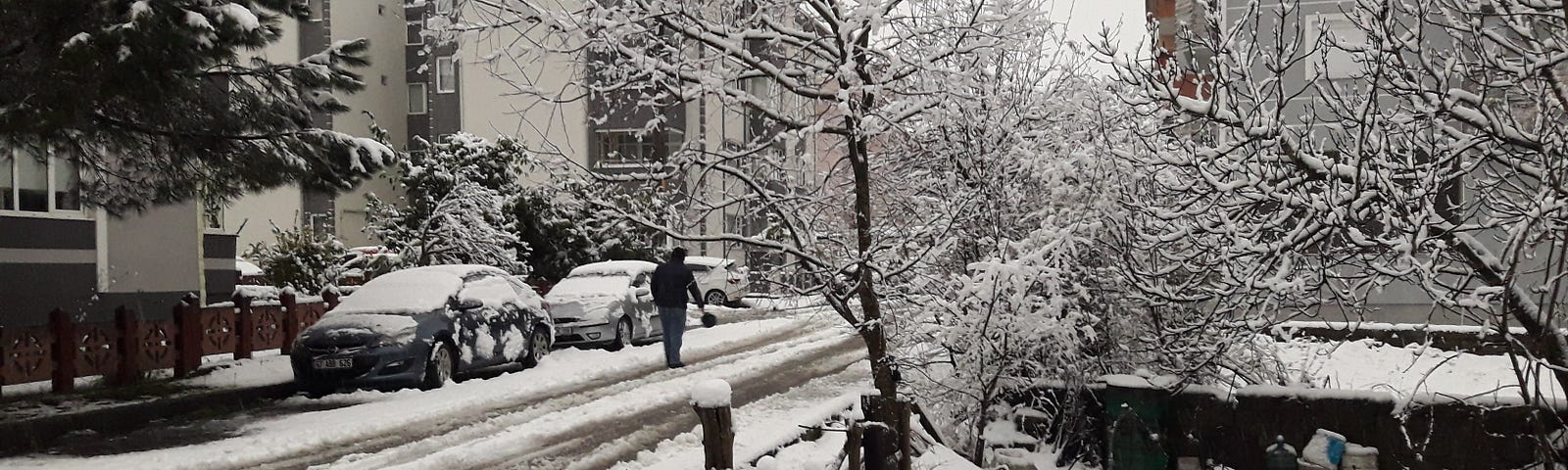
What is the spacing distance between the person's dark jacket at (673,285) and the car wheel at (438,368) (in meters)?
3.18

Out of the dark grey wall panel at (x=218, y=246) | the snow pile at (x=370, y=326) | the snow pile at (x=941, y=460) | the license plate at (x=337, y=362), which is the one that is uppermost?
the dark grey wall panel at (x=218, y=246)

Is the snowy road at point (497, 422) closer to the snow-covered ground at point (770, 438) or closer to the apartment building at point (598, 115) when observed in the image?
the snow-covered ground at point (770, 438)

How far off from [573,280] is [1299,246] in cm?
1702

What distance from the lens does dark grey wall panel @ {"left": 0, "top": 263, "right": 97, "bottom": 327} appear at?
1644 cm

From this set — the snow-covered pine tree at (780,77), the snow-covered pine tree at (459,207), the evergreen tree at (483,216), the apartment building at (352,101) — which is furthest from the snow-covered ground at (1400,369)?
the apartment building at (352,101)

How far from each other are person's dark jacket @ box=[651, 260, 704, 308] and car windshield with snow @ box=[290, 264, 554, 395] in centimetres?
190

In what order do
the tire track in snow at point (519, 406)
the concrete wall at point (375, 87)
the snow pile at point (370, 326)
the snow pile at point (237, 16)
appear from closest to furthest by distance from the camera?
the tire track in snow at point (519, 406)
the snow pile at point (237, 16)
the snow pile at point (370, 326)
the concrete wall at point (375, 87)

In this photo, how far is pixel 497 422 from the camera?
11852 millimetres

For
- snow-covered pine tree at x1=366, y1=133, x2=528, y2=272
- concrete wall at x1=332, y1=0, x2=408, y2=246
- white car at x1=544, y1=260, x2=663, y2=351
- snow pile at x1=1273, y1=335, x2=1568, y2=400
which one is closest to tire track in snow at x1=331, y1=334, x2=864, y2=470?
white car at x1=544, y1=260, x2=663, y2=351

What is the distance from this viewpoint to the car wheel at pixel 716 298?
114 ft

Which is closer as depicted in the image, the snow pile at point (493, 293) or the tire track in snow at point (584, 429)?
the tire track in snow at point (584, 429)

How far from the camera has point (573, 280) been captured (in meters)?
22.2

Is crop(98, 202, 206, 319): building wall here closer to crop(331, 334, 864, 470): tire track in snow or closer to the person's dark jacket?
the person's dark jacket

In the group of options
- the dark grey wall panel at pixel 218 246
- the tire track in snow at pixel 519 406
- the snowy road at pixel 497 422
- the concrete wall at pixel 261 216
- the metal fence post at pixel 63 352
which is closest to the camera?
the snowy road at pixel 497 422
